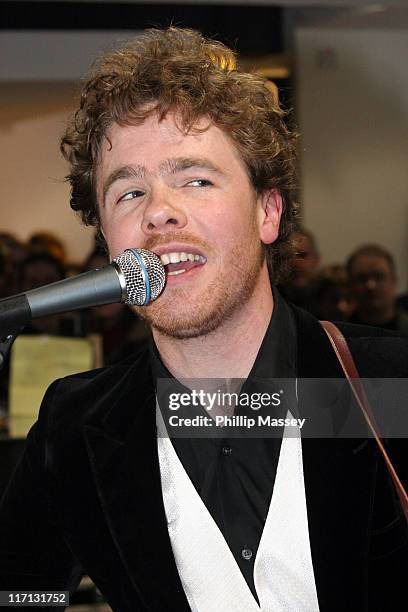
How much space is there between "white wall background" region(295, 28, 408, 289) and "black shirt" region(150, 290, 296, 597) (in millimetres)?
5813

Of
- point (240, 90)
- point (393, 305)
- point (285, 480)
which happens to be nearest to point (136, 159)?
point (240, 90)

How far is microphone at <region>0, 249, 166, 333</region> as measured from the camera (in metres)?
1.36

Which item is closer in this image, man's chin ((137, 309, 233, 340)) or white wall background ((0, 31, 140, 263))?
man's chin ((137, 309, 233, 340))

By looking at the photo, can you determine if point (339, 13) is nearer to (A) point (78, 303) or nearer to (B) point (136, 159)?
(B) point (136, 159)

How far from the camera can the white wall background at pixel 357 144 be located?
295 inches

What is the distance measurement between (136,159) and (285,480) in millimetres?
597

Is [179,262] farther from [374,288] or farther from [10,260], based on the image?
[10,260]

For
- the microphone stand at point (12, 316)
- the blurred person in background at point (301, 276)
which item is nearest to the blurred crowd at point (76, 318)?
the blurred person in background at point (301, 276)

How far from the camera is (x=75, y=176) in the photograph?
7.03 ft

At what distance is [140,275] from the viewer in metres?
1.45

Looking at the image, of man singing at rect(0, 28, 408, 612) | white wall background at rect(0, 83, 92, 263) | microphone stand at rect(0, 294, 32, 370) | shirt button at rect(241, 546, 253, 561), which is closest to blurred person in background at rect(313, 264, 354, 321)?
man singing at rect(0, 28, 408, 612)

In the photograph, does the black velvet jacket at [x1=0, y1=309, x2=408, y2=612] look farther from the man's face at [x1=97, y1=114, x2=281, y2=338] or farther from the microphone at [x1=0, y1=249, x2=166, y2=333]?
the microphone at [x1=0, y1=249, x2=166, y2=333]

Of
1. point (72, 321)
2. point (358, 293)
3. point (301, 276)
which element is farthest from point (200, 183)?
point (301, 276)

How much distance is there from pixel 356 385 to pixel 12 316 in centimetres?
64
